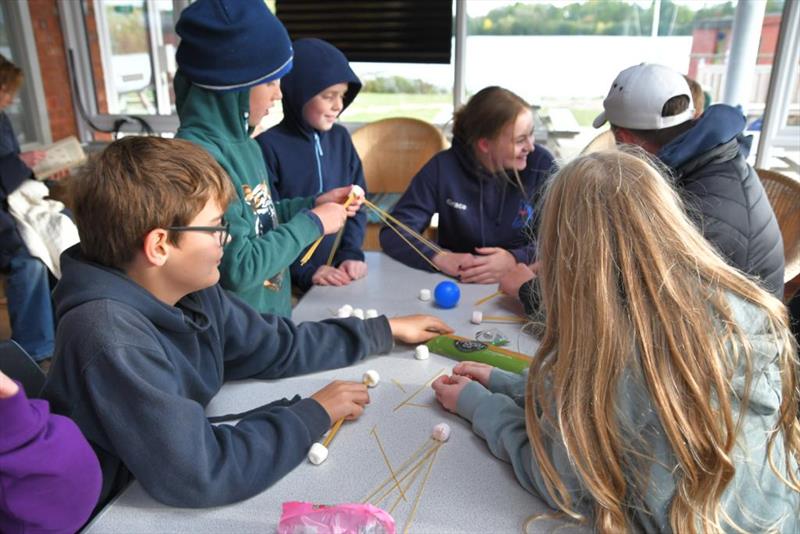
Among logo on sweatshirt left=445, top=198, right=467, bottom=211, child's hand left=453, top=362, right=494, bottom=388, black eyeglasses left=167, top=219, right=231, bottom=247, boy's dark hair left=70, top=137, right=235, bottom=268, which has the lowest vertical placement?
child's hand left=453, top=362, right=494, bottom=388

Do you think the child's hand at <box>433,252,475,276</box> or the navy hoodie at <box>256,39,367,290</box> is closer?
the child's hand at <box>433,252,475,276</box>

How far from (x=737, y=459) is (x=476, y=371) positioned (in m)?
0.52

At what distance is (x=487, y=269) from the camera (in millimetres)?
1955

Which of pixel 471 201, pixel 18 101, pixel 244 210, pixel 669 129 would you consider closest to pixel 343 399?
pixel 244 210

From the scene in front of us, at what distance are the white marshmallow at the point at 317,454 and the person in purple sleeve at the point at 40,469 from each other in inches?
12.9

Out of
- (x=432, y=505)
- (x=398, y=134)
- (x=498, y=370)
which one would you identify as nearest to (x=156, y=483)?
(x=432, y=505)

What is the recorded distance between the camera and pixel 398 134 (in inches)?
144

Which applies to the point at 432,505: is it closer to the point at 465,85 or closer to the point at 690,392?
the point at 690,392

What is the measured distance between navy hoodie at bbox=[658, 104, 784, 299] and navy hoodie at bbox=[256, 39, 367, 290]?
3.44ft

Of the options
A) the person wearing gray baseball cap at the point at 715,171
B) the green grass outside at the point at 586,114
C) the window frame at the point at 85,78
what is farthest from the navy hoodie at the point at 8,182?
the green grass outside at the point at 586,114

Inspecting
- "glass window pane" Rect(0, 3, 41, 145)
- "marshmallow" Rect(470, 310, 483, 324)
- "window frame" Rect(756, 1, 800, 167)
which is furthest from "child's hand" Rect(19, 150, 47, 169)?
"window frame" Rect(756, 1, 800, 167)

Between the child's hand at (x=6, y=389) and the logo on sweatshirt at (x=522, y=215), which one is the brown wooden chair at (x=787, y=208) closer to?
the logo on sweatshirt at (x=522, y=215)

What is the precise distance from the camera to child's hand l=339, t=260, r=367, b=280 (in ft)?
6.54

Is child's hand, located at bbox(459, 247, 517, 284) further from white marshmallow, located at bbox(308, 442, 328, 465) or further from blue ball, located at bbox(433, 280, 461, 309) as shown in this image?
white marshmallow, located at bbox(308, 442, 328, 465)
